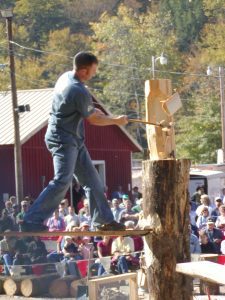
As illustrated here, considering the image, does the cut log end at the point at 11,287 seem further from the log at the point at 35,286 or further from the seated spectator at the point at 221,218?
the seated spectator at the point at 221,218

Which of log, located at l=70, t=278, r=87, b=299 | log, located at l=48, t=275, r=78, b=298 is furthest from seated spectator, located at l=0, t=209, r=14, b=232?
log, located at l=70, t=278, r=87, b=299

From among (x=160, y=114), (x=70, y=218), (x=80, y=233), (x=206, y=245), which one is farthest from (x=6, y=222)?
(x=80, y=233)

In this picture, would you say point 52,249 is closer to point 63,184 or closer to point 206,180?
point 63,184

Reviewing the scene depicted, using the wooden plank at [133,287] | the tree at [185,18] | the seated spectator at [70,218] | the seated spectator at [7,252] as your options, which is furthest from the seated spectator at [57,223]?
the tree at [185,18]

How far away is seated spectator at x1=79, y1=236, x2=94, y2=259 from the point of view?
58.4ft

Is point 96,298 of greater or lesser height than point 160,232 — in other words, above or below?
below

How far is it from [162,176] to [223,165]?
1184 inches

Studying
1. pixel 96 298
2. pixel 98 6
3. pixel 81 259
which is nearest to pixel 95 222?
pixel 96 298

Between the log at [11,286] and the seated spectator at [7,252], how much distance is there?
0.16 m

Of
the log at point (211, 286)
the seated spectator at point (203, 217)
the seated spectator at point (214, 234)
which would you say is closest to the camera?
the log at point (211, 286)

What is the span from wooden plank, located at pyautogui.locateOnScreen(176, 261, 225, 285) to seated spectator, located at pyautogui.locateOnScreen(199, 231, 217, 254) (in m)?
9.93

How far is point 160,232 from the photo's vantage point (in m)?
9.32

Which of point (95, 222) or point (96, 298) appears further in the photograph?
point (96, 298)

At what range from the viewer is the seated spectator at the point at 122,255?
17172 millimetres
